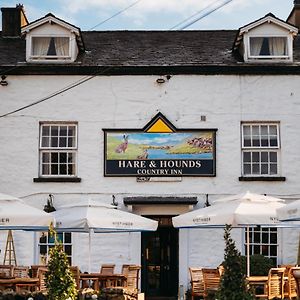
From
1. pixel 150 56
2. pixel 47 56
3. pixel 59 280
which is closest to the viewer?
pixel 59 280

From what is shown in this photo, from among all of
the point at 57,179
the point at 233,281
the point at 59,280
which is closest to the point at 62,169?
the point at 57,179

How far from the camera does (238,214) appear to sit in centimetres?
1569

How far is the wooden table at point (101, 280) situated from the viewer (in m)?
16.9

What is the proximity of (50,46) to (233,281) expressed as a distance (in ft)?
41.4

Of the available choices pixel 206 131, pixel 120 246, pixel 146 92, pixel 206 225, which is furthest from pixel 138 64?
pixel 206 225

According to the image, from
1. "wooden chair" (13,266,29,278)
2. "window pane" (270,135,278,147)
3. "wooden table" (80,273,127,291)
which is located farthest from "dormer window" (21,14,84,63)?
"wooden table" (80,273,127,291)

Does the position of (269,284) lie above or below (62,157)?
below

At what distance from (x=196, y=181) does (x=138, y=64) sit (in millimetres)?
3882

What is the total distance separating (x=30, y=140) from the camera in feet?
69.5

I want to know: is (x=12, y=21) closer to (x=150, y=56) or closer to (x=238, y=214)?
(x=150, y=56)

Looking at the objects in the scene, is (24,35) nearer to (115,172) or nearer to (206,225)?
(115,172)

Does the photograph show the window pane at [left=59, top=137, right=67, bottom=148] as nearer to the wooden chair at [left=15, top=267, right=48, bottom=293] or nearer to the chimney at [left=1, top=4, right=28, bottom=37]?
the chimney at [left=1, top=4, right=28, bottom=37]

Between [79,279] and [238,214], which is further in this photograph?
[79,279]

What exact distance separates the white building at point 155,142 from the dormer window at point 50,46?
24 cm
